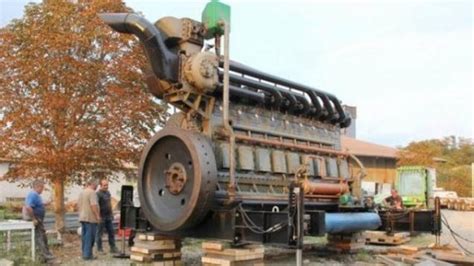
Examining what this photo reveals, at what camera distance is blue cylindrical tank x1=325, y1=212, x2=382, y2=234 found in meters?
9.89

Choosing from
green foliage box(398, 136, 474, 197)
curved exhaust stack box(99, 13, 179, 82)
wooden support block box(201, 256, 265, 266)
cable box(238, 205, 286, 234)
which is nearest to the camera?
cable box(238, 205, 286, 234)

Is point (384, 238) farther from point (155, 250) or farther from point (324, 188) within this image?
point (155, 250)

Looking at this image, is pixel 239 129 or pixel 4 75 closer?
pixel 239 129

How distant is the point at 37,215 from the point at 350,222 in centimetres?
559

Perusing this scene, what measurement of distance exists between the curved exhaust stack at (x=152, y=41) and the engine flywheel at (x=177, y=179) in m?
0.83

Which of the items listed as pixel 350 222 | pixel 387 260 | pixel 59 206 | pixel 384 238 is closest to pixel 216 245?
pixel 350 222

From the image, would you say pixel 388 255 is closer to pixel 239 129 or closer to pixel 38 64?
pixel 239 129

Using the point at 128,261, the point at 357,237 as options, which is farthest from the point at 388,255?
the point at 128,261

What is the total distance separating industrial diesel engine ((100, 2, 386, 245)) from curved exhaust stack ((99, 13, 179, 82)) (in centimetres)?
1

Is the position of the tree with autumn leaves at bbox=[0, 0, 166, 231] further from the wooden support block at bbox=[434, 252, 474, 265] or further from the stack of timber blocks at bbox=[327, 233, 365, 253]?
the wooden support block at bbox=[434, 252, 474, 265]

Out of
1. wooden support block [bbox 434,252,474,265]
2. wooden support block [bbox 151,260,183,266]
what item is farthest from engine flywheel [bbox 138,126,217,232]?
wooden support block [bbox 434,252,474,265]

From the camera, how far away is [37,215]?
8.92 m

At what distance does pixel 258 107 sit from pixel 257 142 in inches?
31.3

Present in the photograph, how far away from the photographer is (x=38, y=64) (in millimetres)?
11242
